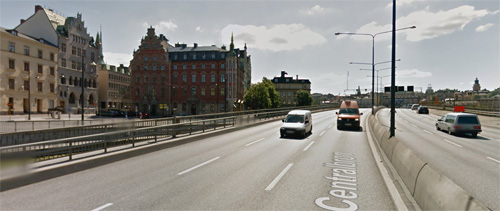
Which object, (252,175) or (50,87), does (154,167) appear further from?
(50,87)

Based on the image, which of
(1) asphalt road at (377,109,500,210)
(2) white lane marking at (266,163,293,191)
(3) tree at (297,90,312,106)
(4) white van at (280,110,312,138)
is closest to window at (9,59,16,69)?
(4) white van at (280,110,312,138)

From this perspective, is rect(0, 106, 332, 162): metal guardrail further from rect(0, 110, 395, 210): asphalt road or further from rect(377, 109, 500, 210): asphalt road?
rect(377, 109, 500, 210): asphalt road

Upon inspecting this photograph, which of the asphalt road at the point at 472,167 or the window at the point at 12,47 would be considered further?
the window at the point at 12,47

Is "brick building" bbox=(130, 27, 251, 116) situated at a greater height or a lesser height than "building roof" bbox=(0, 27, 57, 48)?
lesser

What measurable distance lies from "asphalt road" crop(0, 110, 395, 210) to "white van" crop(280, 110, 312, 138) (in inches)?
255

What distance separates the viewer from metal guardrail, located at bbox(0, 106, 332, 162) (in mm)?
6676

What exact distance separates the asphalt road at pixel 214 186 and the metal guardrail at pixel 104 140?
92 cm

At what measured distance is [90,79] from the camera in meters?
65.4

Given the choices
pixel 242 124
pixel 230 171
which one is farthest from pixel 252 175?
pixel 242 124

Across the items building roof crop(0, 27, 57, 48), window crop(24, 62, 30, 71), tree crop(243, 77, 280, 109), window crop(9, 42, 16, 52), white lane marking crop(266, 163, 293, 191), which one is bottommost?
white lane marking crop(266, 163, 293, 191)

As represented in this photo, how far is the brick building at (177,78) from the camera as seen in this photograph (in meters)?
66.7

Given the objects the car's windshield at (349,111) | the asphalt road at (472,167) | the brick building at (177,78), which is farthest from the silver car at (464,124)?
the brick building at (177,78)

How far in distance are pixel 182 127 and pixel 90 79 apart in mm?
61669

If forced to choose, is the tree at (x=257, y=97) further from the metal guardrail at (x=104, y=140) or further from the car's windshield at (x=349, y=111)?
the car's windshield at (x=349, y=111)
